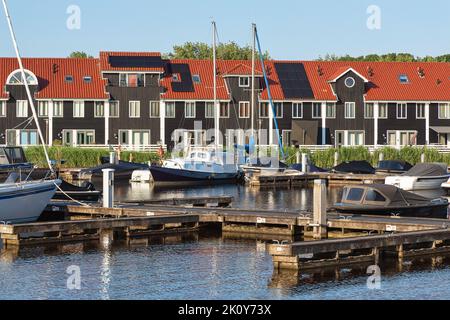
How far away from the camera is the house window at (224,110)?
309 feet

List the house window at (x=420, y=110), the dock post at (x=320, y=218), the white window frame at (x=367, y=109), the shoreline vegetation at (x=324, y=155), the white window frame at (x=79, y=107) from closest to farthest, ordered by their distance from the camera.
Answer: the dock post at (x=320, y=218), the shoreline vegetation at (x=324, y=155), the white window frame at (x=79, y=107), the white window frame at (x=367, y=109), the house window at (x=420, y=110)

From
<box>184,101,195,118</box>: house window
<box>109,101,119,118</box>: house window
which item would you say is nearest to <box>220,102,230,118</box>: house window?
<box>184,101,195,118</box>: house window

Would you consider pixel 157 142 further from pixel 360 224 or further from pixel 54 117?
pixel 360 224

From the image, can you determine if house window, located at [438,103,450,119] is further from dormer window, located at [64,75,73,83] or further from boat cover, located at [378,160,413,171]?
dormer window, located at [64,75,73,83]

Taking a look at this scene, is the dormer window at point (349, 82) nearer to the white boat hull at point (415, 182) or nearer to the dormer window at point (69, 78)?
the dormer window at point (69, 78)

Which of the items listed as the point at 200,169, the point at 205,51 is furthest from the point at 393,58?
the point at 200,169

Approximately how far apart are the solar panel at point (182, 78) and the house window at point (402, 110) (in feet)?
64.5

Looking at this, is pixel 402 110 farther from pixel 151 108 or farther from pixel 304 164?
pixel 151 108

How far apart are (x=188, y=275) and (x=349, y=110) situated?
A: 223 ft

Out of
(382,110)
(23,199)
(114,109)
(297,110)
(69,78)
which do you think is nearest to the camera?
(23,199)

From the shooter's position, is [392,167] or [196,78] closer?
[392,167]

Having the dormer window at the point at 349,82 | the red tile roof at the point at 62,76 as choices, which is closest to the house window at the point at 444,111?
the dormer window at the point at 349,82

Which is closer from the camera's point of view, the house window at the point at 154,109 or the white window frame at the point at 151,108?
the white window frame at the point at 151,108

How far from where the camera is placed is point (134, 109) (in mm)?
93625
